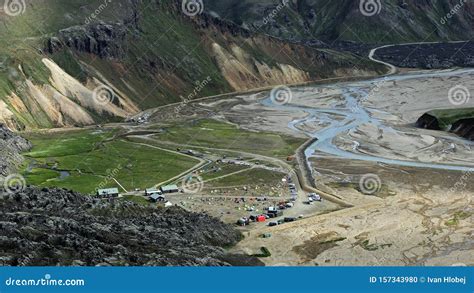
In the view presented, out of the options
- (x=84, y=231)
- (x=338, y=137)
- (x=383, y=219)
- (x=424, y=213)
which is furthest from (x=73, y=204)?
(x=338, y=137)

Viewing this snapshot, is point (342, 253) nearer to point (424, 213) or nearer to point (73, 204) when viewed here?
point (424, 213)

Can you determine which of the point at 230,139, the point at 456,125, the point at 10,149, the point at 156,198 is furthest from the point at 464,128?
the point at 10,149

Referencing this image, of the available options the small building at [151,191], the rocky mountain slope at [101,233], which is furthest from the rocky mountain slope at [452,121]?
the rocky mountain slope at [101,233]

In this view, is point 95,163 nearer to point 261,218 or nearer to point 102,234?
point 261,218

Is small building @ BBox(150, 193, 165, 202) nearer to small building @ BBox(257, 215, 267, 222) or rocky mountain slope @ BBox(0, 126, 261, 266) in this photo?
rocky mountain slope @ BBox(0, 126, 261, 266)

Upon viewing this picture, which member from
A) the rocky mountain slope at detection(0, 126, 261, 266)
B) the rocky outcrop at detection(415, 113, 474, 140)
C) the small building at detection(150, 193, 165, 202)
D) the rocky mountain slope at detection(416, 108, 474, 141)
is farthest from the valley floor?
the rocky mountain slope at detection(0, 126, 261, 266)
